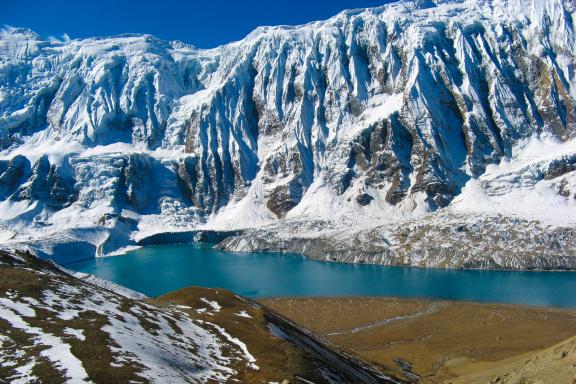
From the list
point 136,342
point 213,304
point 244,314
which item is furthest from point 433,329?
point 136,342

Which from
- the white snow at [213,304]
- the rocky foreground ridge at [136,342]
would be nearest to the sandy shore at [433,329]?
the rocky foreground ridge at [136,342]

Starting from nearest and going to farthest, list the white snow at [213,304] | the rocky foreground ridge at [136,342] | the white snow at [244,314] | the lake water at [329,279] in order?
the rocky foreground ridge at [136,342] → the white snow at [244,314] → the white snow at [213,304] → the lake water at [329,279]

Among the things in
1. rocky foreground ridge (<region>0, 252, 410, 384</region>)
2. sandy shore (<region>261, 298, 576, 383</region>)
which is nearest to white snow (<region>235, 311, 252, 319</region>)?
rocky foreground ridge (<region>0, 252, 410, 384</region>)

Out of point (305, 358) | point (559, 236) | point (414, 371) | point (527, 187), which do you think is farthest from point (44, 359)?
point (527, 187)

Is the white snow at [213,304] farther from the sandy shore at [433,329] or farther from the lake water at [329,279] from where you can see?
the lake water at [329,279]

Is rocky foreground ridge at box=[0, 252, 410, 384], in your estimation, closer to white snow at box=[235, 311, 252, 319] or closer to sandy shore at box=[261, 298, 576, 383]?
white snow at box=[235, 311, 252, 319]

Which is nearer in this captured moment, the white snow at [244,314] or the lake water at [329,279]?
the white snow at [244,314]

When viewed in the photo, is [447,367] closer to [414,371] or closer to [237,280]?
[414,371]
